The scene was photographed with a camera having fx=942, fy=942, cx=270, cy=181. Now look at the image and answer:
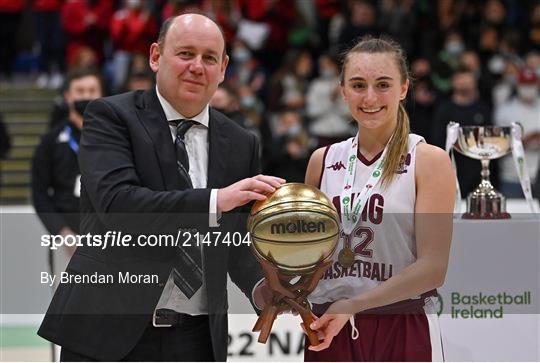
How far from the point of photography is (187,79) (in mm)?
3170

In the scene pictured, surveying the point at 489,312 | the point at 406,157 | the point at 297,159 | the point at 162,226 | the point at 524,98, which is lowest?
the point at 489,312

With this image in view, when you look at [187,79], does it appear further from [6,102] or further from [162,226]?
[6,102]

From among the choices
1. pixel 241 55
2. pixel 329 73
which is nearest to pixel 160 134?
pixel 329 73

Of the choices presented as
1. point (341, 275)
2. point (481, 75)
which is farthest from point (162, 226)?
point (481, 75)

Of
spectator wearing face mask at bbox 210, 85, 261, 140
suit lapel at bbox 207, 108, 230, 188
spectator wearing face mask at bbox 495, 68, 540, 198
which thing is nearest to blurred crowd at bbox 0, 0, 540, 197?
spectator wearing face mask at bbox 495, 68, 540, 198

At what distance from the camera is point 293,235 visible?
2926 mm

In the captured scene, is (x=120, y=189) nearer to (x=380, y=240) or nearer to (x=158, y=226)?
(x=158, y=226)

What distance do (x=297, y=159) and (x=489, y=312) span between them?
5.62 metres

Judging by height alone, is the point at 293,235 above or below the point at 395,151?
below

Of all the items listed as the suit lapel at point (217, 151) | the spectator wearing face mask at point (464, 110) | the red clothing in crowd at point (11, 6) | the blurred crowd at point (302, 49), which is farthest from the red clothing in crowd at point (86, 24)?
the suit lapel at point (217, 151)

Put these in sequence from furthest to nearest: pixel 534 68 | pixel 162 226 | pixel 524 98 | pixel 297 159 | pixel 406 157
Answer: pixel 534 68 → pixel 524 98 → pixel 297 159 → pixel 406 157 → pixel 162 226

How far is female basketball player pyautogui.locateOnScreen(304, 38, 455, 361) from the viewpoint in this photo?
3137mm

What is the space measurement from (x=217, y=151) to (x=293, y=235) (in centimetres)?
50

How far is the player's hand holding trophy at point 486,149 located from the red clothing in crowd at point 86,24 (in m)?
9.09
